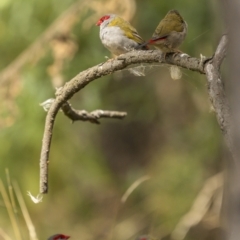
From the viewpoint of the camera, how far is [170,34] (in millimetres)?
1953

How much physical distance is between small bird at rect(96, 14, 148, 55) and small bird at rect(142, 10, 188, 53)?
0.93 ft

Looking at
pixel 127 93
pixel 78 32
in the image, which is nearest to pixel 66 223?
pixel 127 93

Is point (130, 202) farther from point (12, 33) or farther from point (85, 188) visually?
point (12, 33)

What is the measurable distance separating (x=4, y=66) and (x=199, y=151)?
2.08m

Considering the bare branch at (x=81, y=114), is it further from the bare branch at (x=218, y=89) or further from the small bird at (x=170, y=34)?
the bare branch at (x=218, y=89)

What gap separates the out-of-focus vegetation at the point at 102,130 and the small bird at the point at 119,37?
3.04ft

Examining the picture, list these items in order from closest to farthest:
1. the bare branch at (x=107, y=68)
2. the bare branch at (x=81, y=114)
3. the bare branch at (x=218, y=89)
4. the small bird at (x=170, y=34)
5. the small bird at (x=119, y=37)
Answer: the bare branch at (x=218, y=89) < the bare branch at (x=107, y=68) < the small bird at (x=170, y=34) < the bare branch at (x=81, y=114) < the small bird at (x=119, y=37)

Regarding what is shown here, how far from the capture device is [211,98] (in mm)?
1443

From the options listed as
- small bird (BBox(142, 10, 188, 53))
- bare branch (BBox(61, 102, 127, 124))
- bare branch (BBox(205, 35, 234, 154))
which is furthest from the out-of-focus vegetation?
bare branch (BBox(205, 35, 234, 154))

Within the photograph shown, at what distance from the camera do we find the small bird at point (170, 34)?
Answer: 73.7 inches

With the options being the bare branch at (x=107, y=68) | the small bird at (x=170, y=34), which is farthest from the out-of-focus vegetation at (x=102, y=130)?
the bare branch at (x=107, y=68)

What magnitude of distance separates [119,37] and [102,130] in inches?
185

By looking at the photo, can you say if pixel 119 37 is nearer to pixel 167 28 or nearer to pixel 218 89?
pixel 167 28

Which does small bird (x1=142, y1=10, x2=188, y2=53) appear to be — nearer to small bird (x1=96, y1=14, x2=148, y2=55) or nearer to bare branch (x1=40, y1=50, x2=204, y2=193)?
bare branch (x1=40, y1=50, x2=204, y2=193)
